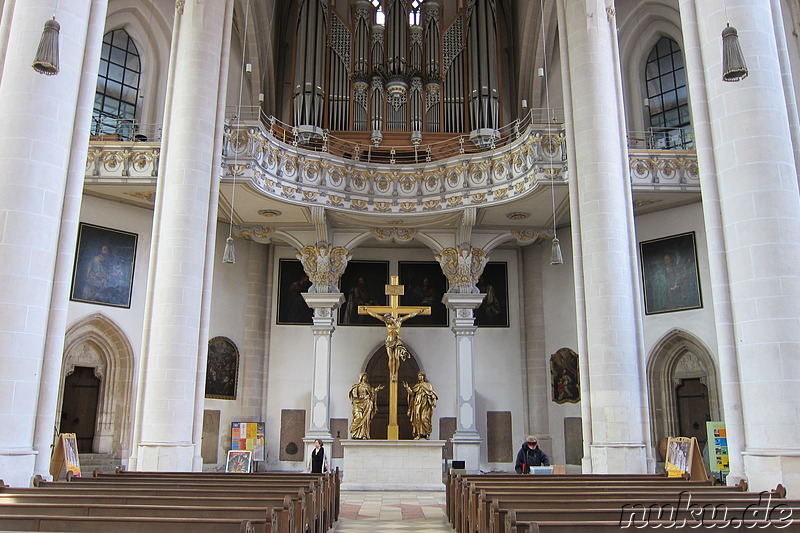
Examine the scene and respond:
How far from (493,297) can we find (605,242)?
371 inches

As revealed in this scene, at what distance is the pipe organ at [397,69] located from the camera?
72.0ft

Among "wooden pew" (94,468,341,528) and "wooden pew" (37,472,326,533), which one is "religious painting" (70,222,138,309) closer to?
"wooden pew" (94,468,341,528)

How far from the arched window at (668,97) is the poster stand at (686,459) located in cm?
1052

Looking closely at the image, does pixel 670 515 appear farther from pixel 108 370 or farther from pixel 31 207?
pixel 108 370

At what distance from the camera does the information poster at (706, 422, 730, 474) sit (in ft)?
48.7

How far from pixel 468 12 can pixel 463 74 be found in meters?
Answer: 2.40

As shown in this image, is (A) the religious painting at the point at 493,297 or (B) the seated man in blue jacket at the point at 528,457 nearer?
(B) the seated man in blue jacket at the point at 528,457

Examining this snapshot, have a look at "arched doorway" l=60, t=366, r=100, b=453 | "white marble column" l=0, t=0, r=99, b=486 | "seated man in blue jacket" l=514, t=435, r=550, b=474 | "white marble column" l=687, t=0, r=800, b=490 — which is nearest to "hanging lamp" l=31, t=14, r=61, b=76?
"white marble column" l=0, t=0, r=99, b=486

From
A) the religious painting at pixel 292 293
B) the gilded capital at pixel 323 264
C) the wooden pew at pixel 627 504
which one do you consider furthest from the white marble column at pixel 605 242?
the religious painting at pixel 292 293

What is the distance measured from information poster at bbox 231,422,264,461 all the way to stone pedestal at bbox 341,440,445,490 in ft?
16.8

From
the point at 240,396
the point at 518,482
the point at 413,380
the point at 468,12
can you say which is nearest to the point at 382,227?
the point at 413,380

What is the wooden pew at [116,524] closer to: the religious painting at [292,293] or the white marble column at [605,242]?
the white marble column at [605,242]

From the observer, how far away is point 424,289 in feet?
76.0

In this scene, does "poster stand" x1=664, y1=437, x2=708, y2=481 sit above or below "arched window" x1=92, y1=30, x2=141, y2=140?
below
